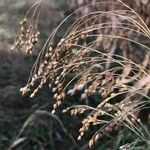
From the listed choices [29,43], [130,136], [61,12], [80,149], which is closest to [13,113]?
[80,149]

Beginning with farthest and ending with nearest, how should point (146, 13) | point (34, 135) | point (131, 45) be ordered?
point (34, 135), point (131, 45), point (146, 13)

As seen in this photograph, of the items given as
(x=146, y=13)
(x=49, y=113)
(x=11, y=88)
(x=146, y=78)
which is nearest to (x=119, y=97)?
(x=49, y=113)

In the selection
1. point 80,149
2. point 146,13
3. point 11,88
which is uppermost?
point 146,13

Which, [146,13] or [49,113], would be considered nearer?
[146,13]

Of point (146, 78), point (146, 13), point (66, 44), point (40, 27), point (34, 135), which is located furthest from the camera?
point (40, 27)

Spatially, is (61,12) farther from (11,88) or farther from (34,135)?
(34,135)

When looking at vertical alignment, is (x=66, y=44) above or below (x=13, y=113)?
above
